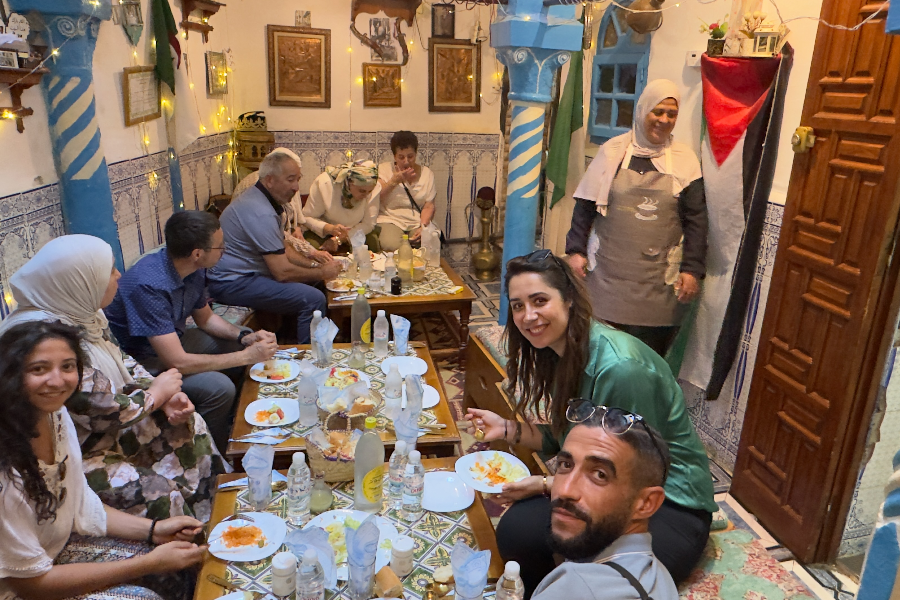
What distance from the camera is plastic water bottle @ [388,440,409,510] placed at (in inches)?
74.5

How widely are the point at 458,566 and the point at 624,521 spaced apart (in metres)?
0.41

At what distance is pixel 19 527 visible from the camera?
5.24 feet

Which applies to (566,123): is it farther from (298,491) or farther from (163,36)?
(298,491)

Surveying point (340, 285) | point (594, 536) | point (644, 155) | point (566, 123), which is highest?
point (566, 123)

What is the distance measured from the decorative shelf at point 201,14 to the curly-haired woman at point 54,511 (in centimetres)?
380

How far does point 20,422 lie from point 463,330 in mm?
2881

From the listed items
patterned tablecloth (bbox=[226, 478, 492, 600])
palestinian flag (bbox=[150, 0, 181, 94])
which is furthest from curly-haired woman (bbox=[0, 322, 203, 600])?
palestinian flag (bbox=[150, 0, 181, 94])

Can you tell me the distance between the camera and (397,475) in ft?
6.26

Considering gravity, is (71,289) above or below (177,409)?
above

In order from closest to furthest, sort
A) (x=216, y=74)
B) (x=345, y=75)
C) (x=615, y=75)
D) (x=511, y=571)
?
(x=511, y=571) → (x=615, y=75) → (x=216, y=74) → (x=345, y=75)

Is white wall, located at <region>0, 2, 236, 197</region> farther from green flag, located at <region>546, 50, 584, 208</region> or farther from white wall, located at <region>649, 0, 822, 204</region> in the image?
white wall, located at <region>649, 0, 822, 204</region>

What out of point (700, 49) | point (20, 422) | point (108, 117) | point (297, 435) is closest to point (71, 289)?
point (20, 422)

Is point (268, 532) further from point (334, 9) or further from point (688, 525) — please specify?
point (334, 9)

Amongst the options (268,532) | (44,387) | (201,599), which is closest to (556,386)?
(268,532)
